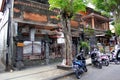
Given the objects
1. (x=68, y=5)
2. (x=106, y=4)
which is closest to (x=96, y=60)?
(x=68, y=5)

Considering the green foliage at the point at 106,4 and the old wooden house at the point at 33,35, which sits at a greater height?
the green foliage at the point at 106,4

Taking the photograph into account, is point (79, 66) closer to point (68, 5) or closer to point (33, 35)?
point (68, 5)

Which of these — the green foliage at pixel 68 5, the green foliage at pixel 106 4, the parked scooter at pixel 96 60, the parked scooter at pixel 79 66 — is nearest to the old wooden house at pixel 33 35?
the green foliage at pixel 68 5

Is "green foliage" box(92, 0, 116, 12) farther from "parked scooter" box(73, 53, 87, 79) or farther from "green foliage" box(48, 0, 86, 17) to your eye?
"parked scooter" box(73, 53, 87, 79)

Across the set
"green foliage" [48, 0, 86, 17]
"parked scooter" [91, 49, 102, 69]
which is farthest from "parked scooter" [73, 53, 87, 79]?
"green foliage" [48, 0, 86, 17]

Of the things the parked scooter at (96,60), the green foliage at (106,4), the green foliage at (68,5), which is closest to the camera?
the green foliage at (68,5)

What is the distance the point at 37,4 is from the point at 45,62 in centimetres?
488

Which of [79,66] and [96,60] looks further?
[96,60]

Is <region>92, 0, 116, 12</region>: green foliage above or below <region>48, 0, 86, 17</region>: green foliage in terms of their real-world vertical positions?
above

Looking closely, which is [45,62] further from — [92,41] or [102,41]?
[102,41]

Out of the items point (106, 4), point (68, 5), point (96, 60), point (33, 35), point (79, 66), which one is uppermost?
point (106, 4)

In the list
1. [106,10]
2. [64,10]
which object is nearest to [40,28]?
[64,10]

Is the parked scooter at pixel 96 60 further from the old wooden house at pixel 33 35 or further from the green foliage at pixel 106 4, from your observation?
the green foliage at pixel 106 4

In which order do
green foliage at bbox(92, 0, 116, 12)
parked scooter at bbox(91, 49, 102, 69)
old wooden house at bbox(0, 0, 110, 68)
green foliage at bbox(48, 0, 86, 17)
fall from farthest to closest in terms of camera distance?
1. green foliage at bbox(92, 0, 116, 12)
2. parked scooter at bbox(91, 49, 102, 69)
3. old wooden house at bbox(0, 0, 110, 68)
4. green foliage at bbox(48, 0, 86, 17)
